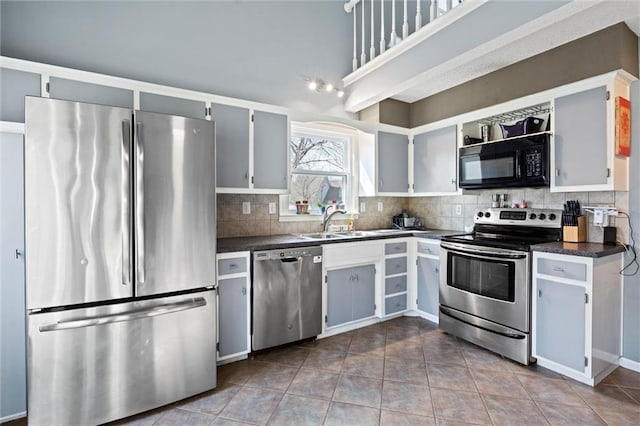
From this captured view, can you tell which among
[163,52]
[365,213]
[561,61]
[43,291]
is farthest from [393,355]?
[163,52]

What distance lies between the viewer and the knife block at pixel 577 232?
2.53m

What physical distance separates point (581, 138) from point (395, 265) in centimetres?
190

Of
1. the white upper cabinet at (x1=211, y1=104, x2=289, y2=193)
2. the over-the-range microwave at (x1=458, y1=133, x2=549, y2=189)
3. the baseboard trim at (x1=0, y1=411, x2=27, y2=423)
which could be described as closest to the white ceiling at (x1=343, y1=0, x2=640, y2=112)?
the over-the-range microwave at (x1=458, y1=133, x2=549, y2=189)

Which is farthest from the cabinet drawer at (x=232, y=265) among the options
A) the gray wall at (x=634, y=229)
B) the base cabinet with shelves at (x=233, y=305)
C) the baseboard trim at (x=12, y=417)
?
the gray wall at (x=634, y=229)

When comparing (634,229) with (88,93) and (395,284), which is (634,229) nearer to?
(395,284)

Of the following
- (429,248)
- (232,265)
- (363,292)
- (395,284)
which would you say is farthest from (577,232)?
(232,265)

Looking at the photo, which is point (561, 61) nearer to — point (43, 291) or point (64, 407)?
point (43, 291)

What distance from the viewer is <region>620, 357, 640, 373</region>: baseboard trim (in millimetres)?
2373

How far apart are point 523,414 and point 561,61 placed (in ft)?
8.85

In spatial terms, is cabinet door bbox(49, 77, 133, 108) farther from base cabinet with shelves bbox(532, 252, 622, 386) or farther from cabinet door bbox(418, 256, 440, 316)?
base cabinet with shelves bbox(532, 252, 622, 386)

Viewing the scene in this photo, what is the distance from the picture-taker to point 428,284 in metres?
3.33

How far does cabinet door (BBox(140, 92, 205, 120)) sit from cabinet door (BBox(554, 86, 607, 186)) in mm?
2895

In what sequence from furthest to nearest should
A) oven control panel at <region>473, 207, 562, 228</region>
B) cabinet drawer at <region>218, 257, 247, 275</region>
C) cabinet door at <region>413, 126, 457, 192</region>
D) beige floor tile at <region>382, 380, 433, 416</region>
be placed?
cabinet door at <region>413, 126, 457, 192</region> < oven control panel at <region>473, 207, 562, 228</region> < cabinet drawer at <region>218, 257, 247, 275</region> < beige floor tile at <region>382, 380, 433, 416</region>

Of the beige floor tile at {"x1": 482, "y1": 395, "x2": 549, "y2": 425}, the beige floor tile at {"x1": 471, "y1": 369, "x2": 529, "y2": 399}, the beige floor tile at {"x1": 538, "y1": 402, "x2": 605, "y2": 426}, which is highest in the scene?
the beige floor tile at {"x1": 538, "y1": 402, "x2": 605, "y2": 426}
